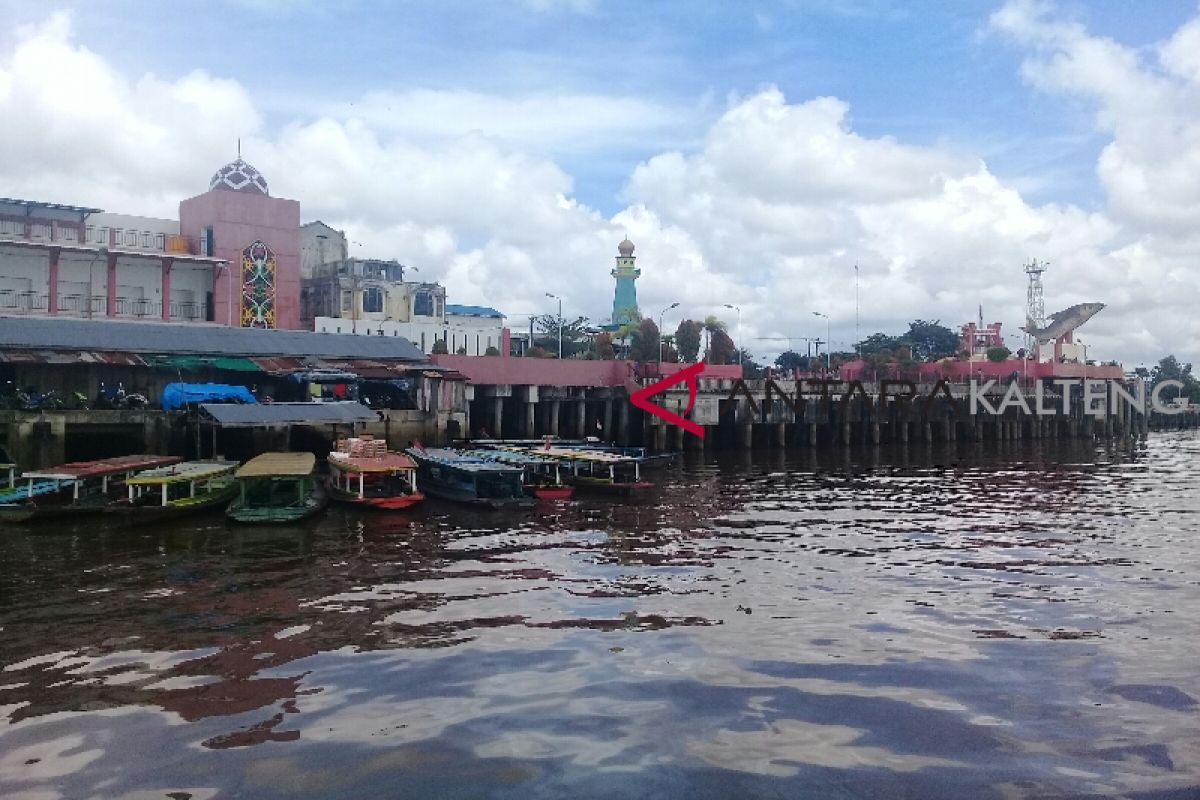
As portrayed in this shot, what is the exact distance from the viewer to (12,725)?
11.2 m

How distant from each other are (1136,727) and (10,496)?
29.4m

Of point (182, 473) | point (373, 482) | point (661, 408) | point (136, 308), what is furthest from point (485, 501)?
point (136, 308)

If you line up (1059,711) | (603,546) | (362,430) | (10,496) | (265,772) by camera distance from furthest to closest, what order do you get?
1. (362,430)
2. (10,496)
3. (603,546)
4. (1059,711)
5. (265,772)

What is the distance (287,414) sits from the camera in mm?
37031

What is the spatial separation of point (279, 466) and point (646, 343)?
63.9m

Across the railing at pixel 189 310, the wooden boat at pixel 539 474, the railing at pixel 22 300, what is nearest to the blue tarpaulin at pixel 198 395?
the wooden boat at pixel 539 474

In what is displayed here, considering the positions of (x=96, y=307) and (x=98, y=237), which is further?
(x=98, y=237)

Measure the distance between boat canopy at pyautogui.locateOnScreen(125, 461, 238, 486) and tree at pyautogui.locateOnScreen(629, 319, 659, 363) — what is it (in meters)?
58.1

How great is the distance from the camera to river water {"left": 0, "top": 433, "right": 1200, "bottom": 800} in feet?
32.4

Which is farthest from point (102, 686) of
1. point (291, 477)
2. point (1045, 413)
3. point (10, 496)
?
point (1045, 413)

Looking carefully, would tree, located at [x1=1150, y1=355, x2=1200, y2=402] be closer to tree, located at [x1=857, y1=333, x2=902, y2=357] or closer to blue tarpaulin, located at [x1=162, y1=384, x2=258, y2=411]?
tree, located at [x1=857, y1=333, x2=902, y2=357]

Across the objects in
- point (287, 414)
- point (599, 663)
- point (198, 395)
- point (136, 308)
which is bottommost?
point (599, 663)

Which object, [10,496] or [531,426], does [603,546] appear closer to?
[10,496]

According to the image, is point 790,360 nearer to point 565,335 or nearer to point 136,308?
point 565,335
